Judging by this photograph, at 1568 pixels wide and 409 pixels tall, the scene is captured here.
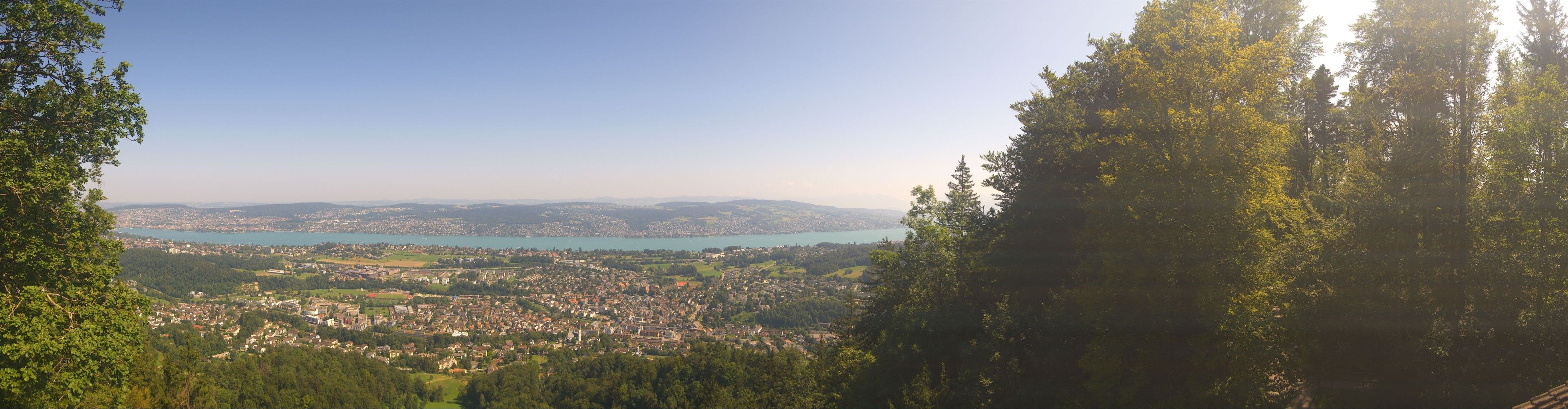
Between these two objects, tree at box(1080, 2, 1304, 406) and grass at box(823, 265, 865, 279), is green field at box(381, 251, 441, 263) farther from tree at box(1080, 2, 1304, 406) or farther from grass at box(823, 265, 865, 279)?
tree at box(1080, 2, 1304, 406)

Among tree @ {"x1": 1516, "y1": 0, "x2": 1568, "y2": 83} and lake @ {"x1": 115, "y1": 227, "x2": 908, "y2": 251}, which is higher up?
tree @ {"x1": 1516, "y1": 0, "x2": 1568, "y2": 83}

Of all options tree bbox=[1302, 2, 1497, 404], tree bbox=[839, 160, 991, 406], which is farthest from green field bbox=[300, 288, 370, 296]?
tree bbox=[1302, 2, 1497, 404]

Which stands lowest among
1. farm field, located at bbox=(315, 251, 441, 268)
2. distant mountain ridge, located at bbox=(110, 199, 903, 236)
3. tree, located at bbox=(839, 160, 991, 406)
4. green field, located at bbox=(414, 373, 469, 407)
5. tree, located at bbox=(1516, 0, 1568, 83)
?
green field, located at bbox=(414, 373, 469, 407)

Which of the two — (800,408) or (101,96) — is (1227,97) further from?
(101,96)

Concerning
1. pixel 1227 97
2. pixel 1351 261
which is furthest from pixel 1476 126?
pixel 1227 97

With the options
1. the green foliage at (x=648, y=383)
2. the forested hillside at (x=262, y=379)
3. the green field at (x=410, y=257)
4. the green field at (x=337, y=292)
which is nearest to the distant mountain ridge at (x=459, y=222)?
the green field at (x=410, y=257)

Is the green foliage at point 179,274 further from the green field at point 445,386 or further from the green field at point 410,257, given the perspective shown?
the green field at point 445,386

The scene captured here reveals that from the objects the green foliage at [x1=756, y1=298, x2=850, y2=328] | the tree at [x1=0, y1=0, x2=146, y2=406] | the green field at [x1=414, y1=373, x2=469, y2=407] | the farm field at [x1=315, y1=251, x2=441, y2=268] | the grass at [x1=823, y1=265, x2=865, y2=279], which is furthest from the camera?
the farm field at [x1=315, y1=251, x2=441, y2=268]
